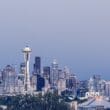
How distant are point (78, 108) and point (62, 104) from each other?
262 cm

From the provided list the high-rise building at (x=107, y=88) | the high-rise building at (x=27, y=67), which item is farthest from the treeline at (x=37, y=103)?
the high-rise building at (x=107, y=88)

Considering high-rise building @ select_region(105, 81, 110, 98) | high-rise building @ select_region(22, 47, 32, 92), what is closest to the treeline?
high-rise building @ select_region(22, 47, 32, 92)

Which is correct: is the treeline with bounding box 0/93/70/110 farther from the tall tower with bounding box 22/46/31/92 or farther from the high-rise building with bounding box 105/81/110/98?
the high-rise building with bounding box 105/81/110/98

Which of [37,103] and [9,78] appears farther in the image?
[9,78]

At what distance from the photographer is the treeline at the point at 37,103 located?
6750 centimetres

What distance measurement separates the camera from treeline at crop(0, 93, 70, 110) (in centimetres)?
6750

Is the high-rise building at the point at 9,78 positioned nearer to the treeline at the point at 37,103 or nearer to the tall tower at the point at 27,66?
the tall tower at the point at 27,66

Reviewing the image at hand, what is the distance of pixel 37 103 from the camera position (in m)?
69.0

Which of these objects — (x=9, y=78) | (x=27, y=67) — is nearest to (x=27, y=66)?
(x=27, y=67)

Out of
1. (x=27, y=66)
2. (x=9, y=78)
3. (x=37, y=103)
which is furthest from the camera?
(x=9, y=78)

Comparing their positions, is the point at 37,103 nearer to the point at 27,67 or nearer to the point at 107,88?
the point at 27,67

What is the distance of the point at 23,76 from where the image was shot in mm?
92688

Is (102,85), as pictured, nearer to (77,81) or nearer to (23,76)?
(77,81)

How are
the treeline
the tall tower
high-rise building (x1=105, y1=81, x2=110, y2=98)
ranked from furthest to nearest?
high-rise building (x1=105, y1=81, x2=110, y2=98), the tall tower, the treeline
